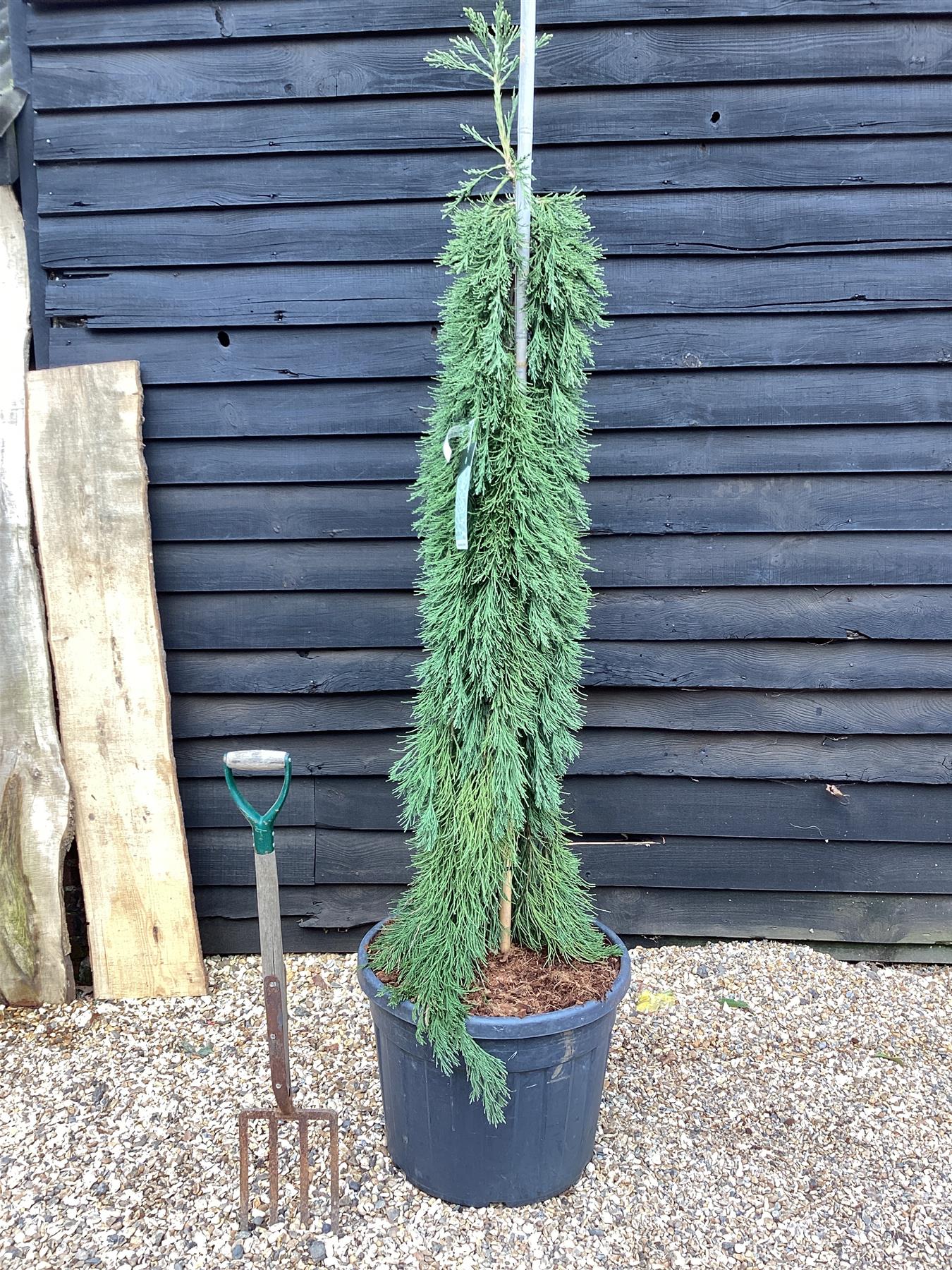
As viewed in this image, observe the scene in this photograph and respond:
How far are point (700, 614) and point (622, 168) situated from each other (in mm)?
1342

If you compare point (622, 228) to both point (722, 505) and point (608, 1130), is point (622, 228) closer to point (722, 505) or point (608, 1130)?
point (722, 505)

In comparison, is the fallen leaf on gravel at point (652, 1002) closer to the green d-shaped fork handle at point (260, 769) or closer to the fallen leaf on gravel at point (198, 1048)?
the fallen leaf on gravel at point (198, 1048)

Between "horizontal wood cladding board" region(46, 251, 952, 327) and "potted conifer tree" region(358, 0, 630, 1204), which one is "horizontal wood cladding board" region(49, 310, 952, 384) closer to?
"horizontal wood cladding board" region(46, 251, 952, 327)

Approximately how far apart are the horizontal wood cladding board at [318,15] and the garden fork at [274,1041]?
2125 mm

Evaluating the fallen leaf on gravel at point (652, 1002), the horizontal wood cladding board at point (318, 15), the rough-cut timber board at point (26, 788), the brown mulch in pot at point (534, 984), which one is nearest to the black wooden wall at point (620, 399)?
the horizontal wood cladding board at point (318, 15)

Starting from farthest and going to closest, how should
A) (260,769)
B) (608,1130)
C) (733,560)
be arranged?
(733,560) → (608,1130) → (260,769)

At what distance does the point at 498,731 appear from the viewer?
179 centimetres

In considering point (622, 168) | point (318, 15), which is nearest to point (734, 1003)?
point (622, 168)

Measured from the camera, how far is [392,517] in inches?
105

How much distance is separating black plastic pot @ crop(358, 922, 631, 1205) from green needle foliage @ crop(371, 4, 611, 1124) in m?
0.05

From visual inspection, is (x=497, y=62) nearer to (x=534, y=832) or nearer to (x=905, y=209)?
(x=905, y=209)

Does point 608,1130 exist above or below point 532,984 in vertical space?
below

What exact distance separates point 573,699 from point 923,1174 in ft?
4.61

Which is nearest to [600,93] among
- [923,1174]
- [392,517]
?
[392,517]
